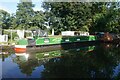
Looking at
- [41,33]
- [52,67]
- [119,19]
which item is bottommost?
[52,67]

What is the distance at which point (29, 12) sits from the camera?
63.1m

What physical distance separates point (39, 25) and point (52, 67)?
38.6 m

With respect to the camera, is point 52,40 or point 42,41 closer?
point 42,41

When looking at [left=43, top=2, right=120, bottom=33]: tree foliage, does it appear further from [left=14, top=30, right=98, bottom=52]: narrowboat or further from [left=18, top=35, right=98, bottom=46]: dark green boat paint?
[left=18, top=35, right=98, bottom=46]: dark green boat paint

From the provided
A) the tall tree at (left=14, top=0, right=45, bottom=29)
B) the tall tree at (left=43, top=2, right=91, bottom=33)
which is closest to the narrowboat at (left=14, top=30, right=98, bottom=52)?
the tall tree at (left=43, top=2, right=91, bottom=33)

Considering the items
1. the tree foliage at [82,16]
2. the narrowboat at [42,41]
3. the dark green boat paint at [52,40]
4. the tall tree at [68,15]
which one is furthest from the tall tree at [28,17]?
the dark green boat paint at [52,40]

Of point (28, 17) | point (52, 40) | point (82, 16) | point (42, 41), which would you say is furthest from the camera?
point (28, 17)

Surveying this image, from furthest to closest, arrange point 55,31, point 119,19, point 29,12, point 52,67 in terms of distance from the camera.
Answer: point 29,12 < point 55,31 < point 119,19 < point 52,67

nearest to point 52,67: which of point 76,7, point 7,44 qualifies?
point 7,44

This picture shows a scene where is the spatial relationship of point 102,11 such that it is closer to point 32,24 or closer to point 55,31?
point 55,31

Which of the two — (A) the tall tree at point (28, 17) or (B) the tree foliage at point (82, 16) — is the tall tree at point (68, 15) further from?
(A) the tall tree at point (28, 17)

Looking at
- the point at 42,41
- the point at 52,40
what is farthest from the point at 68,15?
the point at 42,41

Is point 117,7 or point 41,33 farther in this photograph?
point 117,7

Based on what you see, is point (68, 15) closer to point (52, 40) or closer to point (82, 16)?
point (82, 16)
